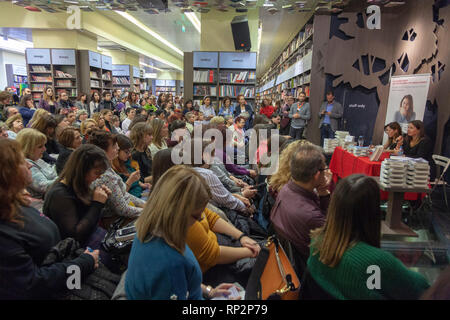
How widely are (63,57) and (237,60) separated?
573 cm

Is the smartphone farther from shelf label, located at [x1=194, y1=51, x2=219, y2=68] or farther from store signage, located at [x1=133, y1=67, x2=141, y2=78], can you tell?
store signage, located at [x1=133, y1=67, x2=141, y2=78]

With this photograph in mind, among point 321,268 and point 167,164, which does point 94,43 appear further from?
point 321,268

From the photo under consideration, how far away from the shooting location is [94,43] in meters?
10.2

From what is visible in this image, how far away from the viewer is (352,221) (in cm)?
113

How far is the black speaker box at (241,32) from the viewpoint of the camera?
746 cm

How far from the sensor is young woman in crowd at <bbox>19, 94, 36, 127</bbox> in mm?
5496

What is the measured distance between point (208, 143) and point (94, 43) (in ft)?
32.5

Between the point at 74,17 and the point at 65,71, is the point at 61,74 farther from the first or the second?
the point at 74,17

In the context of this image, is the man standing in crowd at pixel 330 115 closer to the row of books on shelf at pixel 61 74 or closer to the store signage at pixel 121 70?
the row of books on shelf at pixel 61 74

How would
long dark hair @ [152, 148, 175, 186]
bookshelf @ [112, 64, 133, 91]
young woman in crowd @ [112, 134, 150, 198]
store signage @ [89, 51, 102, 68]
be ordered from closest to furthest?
long dark hair @ [152, 148, 175, 186]
young woman in crowd @ [112, 134, 150, 198]
store signage @ [89, 51, 102, 68]
bookshelf @ [112, 64, 133, 91]

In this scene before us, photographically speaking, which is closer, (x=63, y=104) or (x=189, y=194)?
(x=189, y=194)

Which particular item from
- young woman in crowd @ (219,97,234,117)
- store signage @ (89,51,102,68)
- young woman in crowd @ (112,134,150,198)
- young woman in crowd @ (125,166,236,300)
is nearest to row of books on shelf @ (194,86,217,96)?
young woman in crowd @ (219,97,234,117)

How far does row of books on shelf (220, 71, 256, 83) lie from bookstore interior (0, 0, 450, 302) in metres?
0.03

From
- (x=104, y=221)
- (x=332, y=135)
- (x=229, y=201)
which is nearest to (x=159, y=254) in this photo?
(x=104, y=221)
